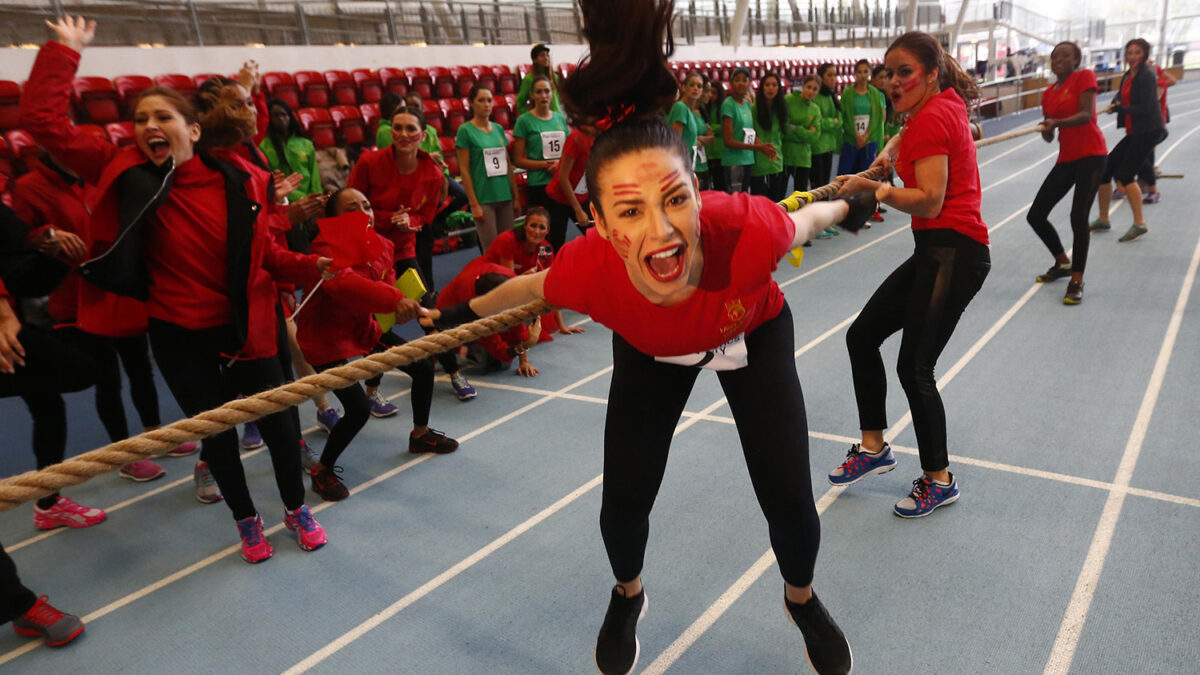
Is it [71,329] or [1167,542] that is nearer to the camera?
[1167,542]

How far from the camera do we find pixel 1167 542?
2.48m

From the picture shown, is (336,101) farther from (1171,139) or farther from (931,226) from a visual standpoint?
(1171,139)

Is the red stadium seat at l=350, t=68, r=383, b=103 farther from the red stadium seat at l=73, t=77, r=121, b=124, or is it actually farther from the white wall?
the red stadium seat at l=73, t=77, r=121, b=124

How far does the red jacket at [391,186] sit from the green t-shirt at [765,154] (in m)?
4.37

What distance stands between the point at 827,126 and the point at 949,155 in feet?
20.2

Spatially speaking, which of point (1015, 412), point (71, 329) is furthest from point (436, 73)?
point (1015, 412)

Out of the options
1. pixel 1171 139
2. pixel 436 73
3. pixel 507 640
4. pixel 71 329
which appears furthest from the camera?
pixel 1171 139

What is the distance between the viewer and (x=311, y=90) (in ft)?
27.9

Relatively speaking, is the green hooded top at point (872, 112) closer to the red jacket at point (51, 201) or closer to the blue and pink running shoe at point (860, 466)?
the blue and pink running shoe at point (860, 466)

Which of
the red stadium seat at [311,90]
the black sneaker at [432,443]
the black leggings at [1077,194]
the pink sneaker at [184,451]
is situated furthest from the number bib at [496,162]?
the red stadium seat at [311,90]

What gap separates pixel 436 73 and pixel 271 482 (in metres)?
7.67

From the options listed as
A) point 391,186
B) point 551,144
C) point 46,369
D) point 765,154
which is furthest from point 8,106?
point 765,154

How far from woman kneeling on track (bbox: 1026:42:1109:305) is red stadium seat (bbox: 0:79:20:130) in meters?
8.22

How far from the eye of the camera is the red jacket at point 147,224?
243 centimetres
